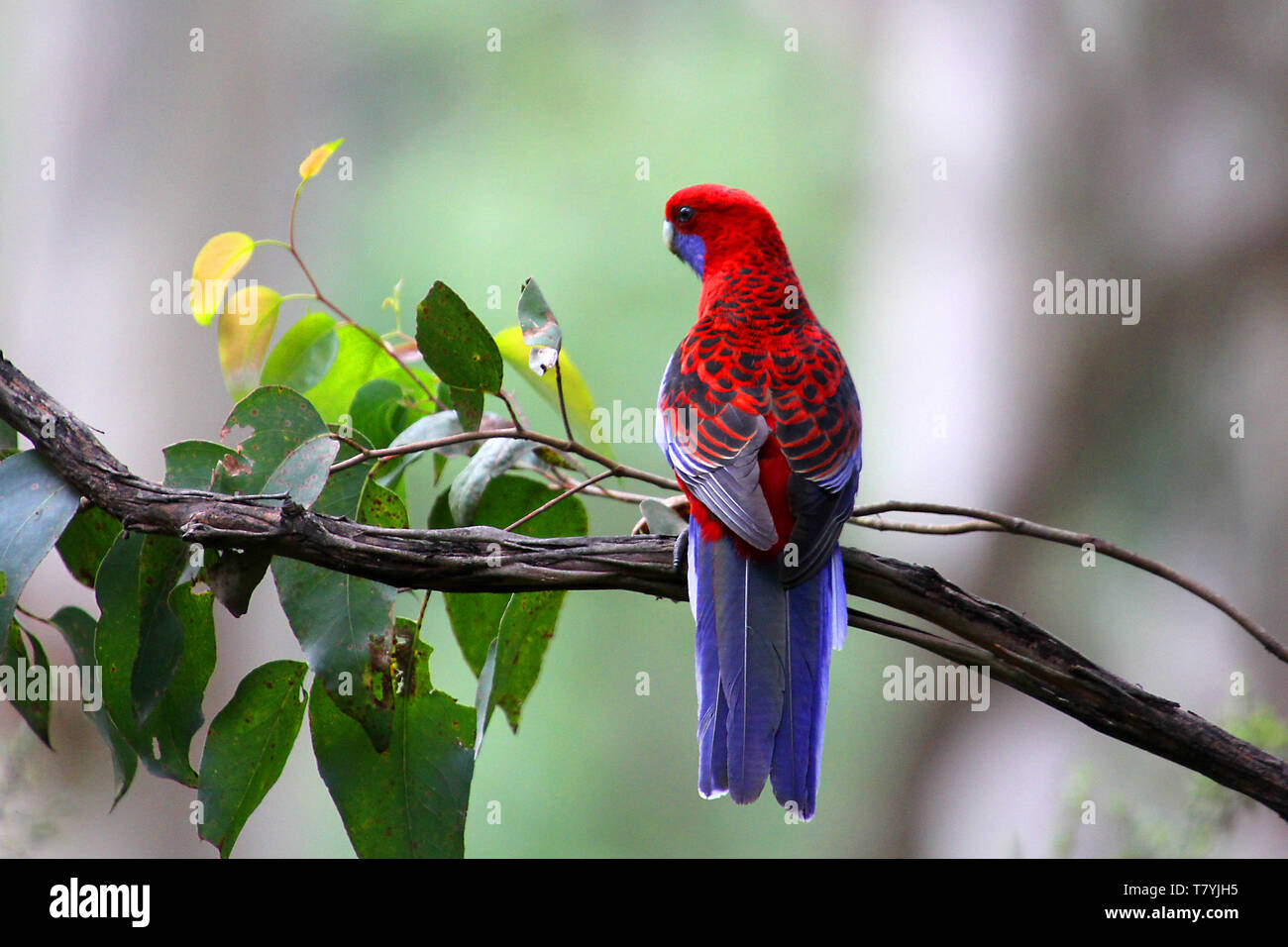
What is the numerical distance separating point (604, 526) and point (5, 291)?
3.13 metres

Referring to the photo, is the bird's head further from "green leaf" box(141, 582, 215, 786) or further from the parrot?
"green leaf" box(141, 582, 215, 786)

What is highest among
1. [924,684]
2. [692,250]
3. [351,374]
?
[692,250]

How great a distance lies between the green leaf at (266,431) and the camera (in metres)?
1.44

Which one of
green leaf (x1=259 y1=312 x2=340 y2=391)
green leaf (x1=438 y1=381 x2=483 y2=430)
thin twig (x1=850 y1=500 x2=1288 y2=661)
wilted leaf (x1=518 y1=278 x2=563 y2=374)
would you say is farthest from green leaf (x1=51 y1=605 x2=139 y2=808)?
thin twig (x1=850 y1=500 x2=1288 y2=661)

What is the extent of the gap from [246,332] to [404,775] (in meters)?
0.85

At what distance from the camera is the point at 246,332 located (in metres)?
1.86

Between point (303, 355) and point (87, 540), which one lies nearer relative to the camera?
point (87, 540)

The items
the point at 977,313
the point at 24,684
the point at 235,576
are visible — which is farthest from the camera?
the point at 977,313

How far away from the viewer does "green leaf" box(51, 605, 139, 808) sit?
1556mm

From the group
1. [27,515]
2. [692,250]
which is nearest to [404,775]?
[27,515]

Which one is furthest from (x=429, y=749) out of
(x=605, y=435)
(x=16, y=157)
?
(x=16, y=157)

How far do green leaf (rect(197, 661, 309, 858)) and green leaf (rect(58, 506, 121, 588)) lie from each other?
363 millimetres

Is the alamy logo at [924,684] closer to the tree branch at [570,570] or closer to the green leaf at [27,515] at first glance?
the tree branch at [570,570]

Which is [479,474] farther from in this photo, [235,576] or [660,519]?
[235,576]
